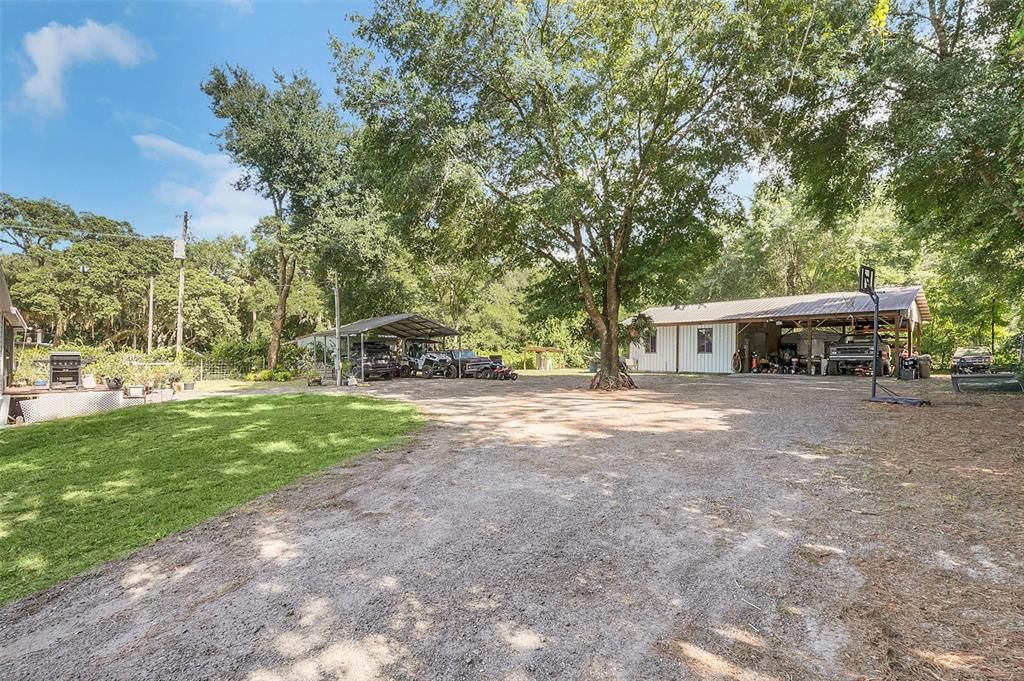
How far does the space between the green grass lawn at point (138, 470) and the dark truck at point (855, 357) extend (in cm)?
1756

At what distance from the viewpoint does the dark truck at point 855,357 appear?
18195mm

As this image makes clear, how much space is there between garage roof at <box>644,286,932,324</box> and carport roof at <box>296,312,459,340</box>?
1009cm

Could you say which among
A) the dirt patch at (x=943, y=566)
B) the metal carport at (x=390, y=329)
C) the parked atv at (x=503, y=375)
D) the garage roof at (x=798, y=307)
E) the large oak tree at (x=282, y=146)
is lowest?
the dirt patch at (x=943, y=566)

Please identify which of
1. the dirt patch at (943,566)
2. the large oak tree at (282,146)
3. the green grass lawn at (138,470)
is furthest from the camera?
the large oak tree at (282,146)

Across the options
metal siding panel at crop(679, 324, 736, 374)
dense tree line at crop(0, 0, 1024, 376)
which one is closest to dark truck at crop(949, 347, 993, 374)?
dense tree line at crop(0, 0, 1024, 376)

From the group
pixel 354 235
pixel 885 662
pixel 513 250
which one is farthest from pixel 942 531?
pixel 354 235

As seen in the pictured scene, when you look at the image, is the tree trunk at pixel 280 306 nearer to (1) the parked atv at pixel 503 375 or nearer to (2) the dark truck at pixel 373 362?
(2) the dark truck at pixel 373 362

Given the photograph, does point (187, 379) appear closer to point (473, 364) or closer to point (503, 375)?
point (473, 364)

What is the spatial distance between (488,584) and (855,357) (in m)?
20.7

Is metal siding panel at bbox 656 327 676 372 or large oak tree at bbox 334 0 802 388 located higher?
large oak tree at bbox 334 0 802 388

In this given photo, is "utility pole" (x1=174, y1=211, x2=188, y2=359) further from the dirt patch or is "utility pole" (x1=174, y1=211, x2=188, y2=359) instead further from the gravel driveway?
the dirt patch

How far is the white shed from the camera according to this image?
1831 centimetres

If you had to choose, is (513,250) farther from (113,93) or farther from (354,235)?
(113,93)

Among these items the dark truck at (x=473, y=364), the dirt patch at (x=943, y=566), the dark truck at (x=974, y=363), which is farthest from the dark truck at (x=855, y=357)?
the dirt patch at (x=943, y=566)
